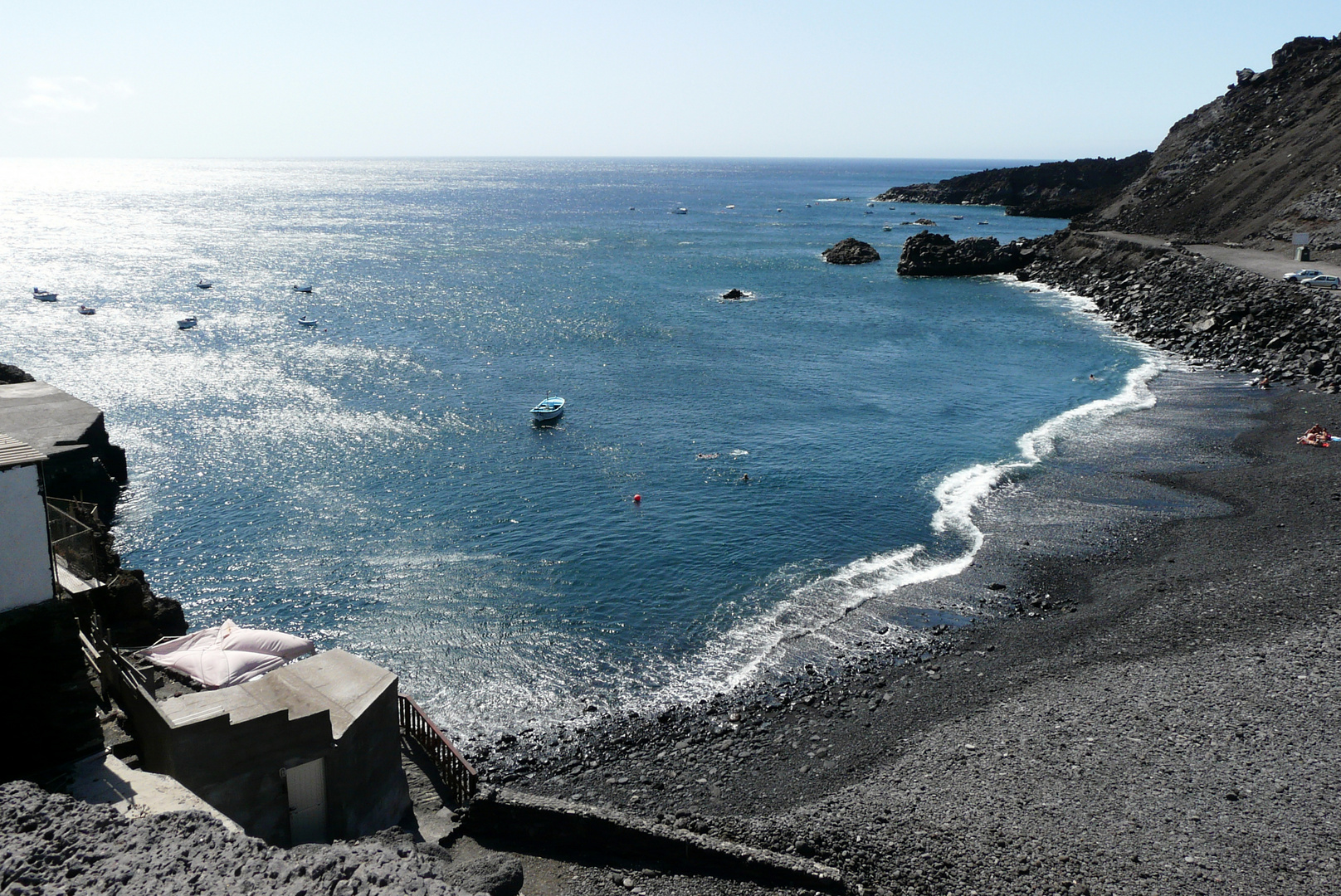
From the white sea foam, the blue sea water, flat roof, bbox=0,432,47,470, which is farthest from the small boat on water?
flat roof, bbox=0,432,47,470

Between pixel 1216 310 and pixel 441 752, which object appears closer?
pixel 441 752

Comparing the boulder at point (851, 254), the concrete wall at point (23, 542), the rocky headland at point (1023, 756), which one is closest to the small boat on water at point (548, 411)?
the rocky headland at point (1023, 756)

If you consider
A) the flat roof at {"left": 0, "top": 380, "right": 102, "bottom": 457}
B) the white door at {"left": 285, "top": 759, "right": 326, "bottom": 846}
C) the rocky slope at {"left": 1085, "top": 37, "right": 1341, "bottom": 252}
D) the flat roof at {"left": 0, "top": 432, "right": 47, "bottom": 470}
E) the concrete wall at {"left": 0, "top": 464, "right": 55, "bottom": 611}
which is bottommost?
the white door at {"left": 285, "top": 759, "right": 326, "bottom": 846}

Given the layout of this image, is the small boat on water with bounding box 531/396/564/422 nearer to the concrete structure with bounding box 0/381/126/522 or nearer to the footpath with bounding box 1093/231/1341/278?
the concrete structure with bounding box 0/381/126/522

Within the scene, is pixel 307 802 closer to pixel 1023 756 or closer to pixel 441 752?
pixel 441 752

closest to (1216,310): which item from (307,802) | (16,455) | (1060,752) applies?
(1060,752)

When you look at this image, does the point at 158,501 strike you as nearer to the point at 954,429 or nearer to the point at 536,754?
the point at 536,754

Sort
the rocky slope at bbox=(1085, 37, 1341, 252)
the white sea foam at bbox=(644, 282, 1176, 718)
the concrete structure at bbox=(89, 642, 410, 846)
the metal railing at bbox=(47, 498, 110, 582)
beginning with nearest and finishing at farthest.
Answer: the concrete structure at bbox=(89, 642, 410, 846) < the metal railing at bbox=(47, 498, 110, 582) < the white sea foam at bbox=(644, 282, 1176, 718) < the rocky slope at bbox=(1085, 37, 1341, 252)

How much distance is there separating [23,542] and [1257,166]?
123837 millimetres

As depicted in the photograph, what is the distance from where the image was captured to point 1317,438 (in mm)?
46656

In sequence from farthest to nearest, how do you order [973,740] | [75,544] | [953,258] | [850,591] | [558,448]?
1. [953,258]
2. [558,448]
3. [850,591]
4. [973,740]
5. [75,544]

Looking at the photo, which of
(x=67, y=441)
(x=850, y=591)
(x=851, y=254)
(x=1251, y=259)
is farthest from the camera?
(x=851, y=254)

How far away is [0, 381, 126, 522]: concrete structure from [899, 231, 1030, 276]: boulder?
97800 mm

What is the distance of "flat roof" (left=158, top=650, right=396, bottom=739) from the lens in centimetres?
1775
